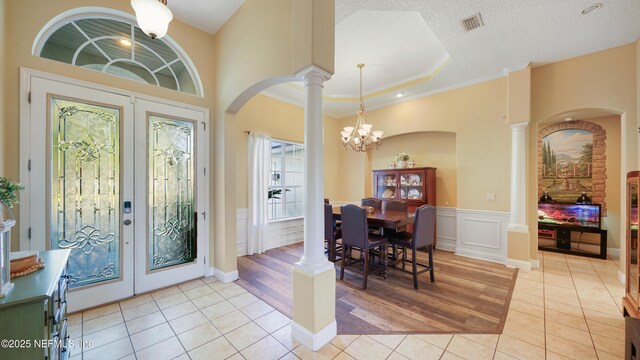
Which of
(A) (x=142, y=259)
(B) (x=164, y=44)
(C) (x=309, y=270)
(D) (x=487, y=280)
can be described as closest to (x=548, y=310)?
(D) (x=487, y=280)

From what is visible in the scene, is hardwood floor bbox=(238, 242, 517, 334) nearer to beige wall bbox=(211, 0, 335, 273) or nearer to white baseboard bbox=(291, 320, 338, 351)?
white baseboard bbox=(291, 320, 338, 351)

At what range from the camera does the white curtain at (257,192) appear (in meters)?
4.45

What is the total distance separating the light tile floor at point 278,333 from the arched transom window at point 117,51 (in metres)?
2.63

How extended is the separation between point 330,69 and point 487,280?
352 cm

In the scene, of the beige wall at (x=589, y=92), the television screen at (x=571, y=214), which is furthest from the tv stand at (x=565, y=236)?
the beige wall at (x=589, y=92)

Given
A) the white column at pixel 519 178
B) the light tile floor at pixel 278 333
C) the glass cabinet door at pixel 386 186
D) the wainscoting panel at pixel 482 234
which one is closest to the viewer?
the light tile floor at pixel 278 333

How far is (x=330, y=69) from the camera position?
2078 mm

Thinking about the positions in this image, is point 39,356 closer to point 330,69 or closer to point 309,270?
point 309,270

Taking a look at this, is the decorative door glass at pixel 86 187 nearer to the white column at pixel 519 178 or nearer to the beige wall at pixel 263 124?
the beige wall at pixel 263 124

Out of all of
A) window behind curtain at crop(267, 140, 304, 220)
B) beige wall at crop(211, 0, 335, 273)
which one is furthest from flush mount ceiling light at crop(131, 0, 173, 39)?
window behind curtain at crop(267, 140, 304, 220)

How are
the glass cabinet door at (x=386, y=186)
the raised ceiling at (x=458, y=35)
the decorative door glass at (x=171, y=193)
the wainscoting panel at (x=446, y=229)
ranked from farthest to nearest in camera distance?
1. the glass cabinet door at (x=386, y=186)
2. the wainscoting panel at (x=446, y=229)
3. the decorative door glass at (x=171, y=193)
4. the raised ceiling at (x=458, y=35)

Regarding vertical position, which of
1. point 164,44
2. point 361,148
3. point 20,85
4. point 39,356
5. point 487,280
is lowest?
point 487,280

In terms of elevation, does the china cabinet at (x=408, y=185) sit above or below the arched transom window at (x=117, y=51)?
below

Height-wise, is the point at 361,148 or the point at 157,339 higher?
the point at 361,148
